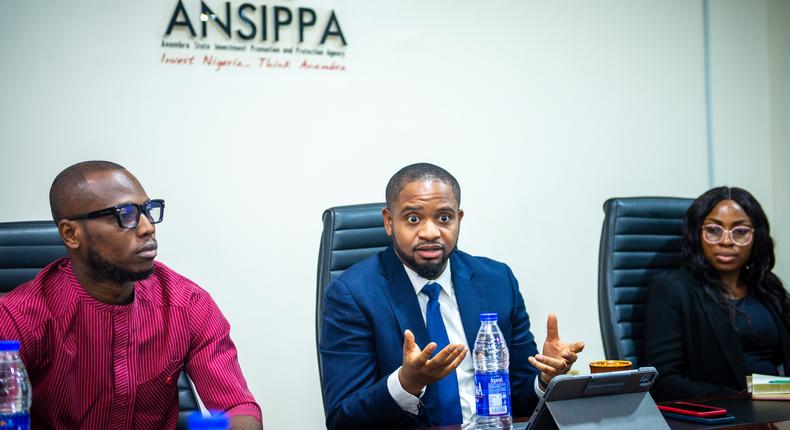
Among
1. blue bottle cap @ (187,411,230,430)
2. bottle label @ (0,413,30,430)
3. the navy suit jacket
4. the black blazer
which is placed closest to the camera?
blue bottle cap @ (187,411,230,430)

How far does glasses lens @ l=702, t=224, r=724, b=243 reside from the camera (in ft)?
9.66

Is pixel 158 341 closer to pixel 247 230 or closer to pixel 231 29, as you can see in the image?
pixel 247 230

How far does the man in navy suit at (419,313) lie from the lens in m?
2.09

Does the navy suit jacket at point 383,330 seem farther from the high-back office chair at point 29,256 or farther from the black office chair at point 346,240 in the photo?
the high-back office chair at point 29,256

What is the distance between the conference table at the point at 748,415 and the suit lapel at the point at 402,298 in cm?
36

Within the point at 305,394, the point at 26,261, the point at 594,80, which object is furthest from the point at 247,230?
the point at 594,80

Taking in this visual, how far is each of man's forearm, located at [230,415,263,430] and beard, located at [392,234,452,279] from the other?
0.61 metres

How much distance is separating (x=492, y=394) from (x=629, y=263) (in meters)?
1.38

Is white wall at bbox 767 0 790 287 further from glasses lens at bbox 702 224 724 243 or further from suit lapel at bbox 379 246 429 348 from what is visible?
suit lapel at bbox 379 246 429 348

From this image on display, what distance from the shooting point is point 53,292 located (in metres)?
1.94

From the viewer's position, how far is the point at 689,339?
2.85 meters

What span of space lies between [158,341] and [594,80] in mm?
2777

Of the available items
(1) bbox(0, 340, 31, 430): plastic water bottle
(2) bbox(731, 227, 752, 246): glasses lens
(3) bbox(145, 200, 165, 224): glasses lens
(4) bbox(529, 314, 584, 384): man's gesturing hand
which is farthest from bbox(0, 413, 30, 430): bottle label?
(2) bbox(731, 227, 752, 246): glasses lens

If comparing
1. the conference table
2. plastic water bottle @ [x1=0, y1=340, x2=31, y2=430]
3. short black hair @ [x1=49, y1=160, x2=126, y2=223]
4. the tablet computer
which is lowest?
the conference table
